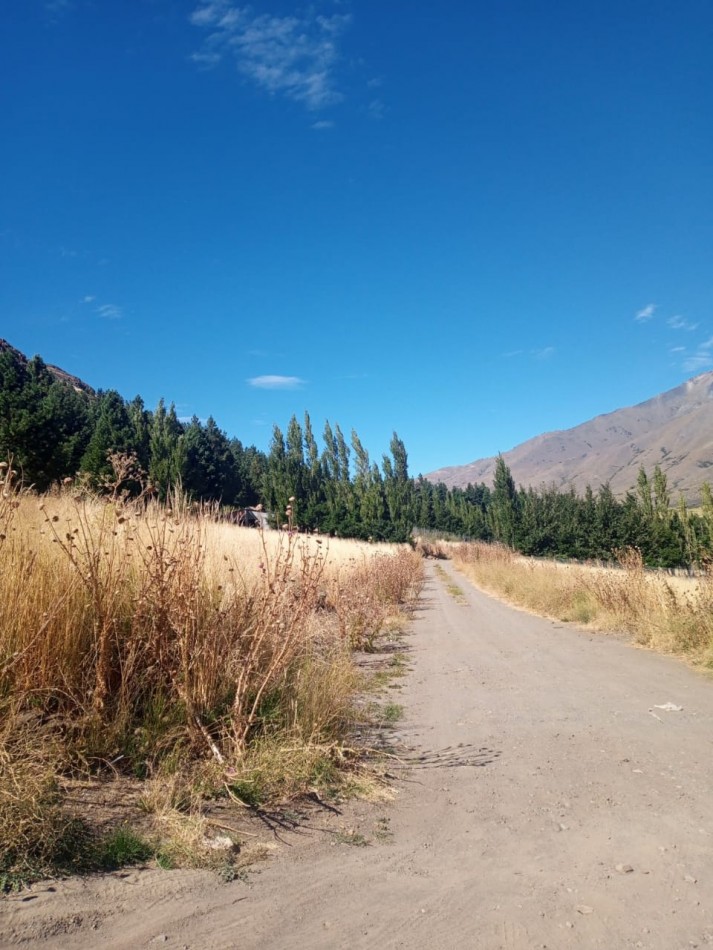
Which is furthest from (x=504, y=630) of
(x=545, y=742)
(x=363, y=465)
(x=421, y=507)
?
(x=421, y=507)

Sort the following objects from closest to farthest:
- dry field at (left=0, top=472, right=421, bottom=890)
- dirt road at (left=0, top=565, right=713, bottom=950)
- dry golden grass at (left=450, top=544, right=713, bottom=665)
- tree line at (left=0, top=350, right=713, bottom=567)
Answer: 1. dirt road at (left=0, top=565, right=713, bottom=950)
2. dry field at (left=0, top=472, right=421, bottom=890)
3. dry golden grass at (left=450, top=544, right=713, bottom=665)
4. tree line at (left=0, top=350, right=713, bottom=567)

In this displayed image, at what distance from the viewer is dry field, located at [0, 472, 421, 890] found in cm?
245

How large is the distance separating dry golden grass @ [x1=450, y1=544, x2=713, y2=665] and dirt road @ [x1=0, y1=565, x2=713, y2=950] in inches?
138

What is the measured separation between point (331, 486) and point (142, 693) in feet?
243

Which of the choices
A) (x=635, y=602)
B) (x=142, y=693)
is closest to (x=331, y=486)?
(x=635, y=602)

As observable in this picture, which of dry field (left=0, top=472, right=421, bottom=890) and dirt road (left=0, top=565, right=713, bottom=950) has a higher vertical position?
dry field (left=0, top=472, right=421, bottom=890)

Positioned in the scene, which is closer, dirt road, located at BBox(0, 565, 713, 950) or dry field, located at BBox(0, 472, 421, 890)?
dirt road, located at BBox(0, 565, 713, 950)

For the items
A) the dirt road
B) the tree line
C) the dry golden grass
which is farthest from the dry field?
the tree line

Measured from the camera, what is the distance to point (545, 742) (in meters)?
4.23

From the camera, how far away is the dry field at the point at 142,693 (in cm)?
245

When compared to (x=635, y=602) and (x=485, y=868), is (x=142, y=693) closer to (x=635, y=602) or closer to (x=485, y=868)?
(x=485, y=868)

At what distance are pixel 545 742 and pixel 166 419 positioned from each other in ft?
221

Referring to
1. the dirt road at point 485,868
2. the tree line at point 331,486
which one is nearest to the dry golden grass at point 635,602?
the dirt road at point 485,868

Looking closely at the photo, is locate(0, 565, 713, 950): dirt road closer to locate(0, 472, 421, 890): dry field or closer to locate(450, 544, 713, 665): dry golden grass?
locate(0, 472, 421, 890): dry field
